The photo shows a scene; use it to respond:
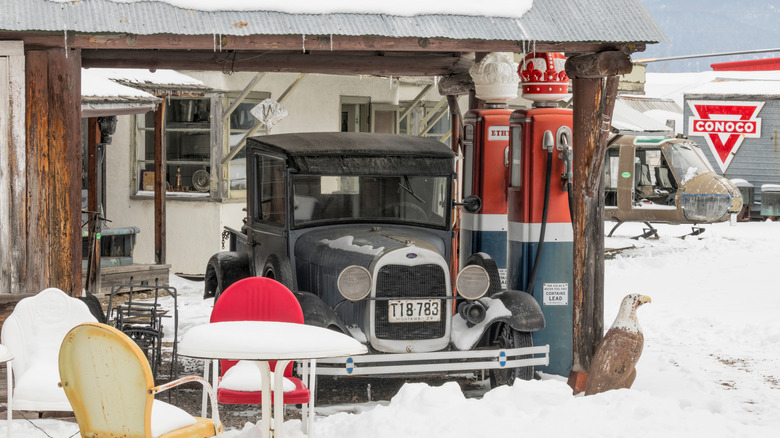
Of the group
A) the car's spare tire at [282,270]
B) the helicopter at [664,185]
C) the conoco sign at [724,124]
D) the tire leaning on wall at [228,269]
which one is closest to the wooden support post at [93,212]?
the tire leaning on wall at [228,269]

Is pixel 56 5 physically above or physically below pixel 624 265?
above

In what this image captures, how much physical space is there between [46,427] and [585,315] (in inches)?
153

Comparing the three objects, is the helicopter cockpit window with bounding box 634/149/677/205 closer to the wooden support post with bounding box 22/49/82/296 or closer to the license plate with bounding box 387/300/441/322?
the license plate with bounding box 387/300/441/322

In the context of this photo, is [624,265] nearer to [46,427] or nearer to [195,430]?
[46,427]

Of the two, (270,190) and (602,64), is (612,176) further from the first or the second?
(602,64)

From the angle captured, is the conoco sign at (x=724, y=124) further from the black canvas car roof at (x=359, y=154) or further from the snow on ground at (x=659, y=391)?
the black canvas car roof at (x=359, y=154)

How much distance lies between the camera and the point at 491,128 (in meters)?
9.29

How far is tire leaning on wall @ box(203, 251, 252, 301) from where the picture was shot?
9.28m

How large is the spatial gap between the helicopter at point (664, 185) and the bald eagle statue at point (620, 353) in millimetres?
12959

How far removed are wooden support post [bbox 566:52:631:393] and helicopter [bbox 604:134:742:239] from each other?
489 inches

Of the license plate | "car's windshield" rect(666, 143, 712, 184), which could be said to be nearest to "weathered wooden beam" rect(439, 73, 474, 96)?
the license plate

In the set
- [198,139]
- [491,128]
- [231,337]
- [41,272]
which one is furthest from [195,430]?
[198,139]

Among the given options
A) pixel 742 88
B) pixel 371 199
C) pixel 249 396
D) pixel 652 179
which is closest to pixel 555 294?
pixel 371 199

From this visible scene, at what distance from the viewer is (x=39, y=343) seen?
18.8 feet
